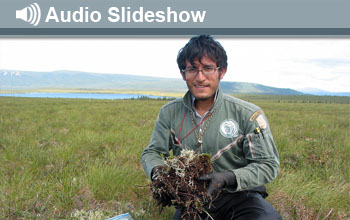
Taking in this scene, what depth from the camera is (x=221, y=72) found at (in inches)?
104

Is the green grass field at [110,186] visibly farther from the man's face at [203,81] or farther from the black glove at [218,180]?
the man's face at [203,81]

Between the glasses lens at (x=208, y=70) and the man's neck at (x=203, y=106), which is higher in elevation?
the glasses lens at (x=208, y=70)

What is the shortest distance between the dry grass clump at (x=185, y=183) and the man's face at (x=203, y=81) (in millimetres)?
594

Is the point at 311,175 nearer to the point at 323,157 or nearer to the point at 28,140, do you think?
the point at 323,157

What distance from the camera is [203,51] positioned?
98.2 inches

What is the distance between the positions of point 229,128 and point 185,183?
708mm

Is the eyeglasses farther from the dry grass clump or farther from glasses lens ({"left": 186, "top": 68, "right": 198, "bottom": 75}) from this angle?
the dry grass clump

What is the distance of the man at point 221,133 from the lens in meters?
2.40

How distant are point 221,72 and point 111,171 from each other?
2.01 metres

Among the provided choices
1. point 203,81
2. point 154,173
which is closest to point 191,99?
point 203,81

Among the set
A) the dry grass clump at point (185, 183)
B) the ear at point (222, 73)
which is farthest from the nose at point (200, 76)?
the dry grass clump at point (185, 183)

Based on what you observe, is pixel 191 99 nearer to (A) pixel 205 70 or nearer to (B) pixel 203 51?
(A) pixel 205 70

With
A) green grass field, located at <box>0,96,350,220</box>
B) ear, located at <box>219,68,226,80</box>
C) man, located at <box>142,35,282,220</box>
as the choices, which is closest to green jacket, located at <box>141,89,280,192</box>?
man, located at <box>142,35,282,220</box>

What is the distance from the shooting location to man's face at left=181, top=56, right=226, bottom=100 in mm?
2504
